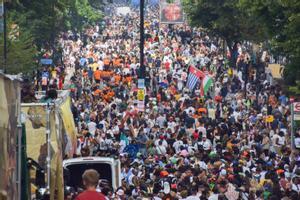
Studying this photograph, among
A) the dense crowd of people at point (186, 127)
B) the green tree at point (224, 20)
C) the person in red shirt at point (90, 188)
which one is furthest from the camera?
the green tree at point (224, 20)

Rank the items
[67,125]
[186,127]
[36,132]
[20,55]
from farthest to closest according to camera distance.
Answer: [20,55]
[186,127]
[67,125]
[36,132]

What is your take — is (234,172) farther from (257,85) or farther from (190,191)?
(257,85)

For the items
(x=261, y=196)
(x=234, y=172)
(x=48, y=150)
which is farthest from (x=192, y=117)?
(x=48, y=150)

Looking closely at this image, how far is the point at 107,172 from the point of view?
22172 mm

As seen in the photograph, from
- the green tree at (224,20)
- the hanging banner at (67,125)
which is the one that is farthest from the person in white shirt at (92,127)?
the green tree at (224,20)

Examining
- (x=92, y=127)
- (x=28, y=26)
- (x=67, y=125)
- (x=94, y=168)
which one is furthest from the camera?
(x=28, y=26)

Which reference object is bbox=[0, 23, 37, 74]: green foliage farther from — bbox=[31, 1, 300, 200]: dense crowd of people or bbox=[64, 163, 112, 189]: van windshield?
bbox=[64, 163, 112, 189]: van windshield

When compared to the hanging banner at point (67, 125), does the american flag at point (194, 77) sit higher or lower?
lower

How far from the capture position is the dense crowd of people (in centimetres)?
2344

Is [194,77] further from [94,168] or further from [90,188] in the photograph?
[90,188]

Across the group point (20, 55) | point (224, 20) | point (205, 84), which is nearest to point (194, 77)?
point (205, 84)

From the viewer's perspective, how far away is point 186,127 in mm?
36969

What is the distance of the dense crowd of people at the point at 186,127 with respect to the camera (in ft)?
76.9

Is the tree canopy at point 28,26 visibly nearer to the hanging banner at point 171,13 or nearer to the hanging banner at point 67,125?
the hanging banner at point 67,125
